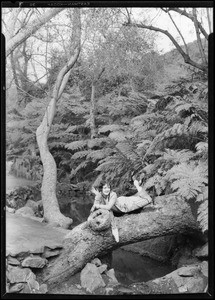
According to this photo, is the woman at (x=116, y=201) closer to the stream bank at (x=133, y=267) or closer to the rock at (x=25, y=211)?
the stream bank at (x=133, y=267)

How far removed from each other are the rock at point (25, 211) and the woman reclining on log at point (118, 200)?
854 millimetres

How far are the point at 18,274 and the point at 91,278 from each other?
2.22 ft

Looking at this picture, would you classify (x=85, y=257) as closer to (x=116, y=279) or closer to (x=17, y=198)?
(x=116, y=279)

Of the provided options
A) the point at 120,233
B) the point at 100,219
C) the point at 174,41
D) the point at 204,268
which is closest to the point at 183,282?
the point at 204,268

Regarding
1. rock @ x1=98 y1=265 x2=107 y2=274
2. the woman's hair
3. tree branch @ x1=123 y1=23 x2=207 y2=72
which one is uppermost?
tree branch @ x1=123 y1=23 x2=207 y2=72

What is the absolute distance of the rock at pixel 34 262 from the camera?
11.4ft

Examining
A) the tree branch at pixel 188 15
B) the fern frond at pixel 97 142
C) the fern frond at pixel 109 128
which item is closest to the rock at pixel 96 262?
the fern frond at pixel 97 142

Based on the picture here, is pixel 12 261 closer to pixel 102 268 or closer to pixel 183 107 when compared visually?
pixel 102 268

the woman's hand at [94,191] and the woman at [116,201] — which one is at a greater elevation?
the woman's hand at [94,191]

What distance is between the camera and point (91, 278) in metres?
3.46

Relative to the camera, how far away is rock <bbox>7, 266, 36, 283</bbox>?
131 inches

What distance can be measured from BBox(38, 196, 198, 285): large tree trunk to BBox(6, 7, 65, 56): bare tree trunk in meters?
2.07

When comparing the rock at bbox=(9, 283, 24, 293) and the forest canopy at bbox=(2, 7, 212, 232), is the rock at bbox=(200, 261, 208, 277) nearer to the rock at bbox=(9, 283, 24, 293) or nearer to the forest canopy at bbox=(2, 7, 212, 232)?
the forest canopy at bbox=(2, 7, 212, 232)

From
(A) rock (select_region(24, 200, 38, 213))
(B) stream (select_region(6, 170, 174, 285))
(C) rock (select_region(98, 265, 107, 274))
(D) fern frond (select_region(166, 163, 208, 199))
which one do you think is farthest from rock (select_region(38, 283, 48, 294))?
(D) fern frond (select_region(166, 163, 208, 199))
